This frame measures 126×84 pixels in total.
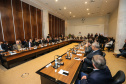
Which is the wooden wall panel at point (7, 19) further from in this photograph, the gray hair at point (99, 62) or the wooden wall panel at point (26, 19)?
the gray hair at point (99, 62)

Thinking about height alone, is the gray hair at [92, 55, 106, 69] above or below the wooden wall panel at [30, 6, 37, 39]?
below

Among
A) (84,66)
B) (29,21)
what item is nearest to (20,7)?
(29,21)

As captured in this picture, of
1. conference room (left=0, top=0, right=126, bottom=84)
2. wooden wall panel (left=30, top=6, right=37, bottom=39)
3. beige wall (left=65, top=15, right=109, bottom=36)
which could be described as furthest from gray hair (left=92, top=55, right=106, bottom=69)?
beige wall (left=65, top=15, right=109, bottom=36)

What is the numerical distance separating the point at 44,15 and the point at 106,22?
33.6 feet

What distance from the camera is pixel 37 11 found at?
7285mm

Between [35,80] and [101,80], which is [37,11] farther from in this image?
[101,80]

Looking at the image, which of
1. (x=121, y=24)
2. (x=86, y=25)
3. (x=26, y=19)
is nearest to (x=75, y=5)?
(x=121, y=24)

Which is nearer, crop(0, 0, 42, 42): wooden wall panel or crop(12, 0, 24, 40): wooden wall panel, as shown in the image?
crop(0, 0, 42, 42): wooden wall panel

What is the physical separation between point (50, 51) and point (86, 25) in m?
10.4

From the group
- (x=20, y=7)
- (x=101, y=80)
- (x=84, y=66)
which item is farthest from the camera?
(x=20, y=7)

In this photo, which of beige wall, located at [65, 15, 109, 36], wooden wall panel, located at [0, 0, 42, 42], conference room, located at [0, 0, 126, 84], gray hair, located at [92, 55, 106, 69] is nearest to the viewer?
gray hair, located at [92, 55, 106, 69]

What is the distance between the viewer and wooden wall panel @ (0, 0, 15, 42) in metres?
4.65

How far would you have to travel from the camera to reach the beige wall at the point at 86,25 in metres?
11.7

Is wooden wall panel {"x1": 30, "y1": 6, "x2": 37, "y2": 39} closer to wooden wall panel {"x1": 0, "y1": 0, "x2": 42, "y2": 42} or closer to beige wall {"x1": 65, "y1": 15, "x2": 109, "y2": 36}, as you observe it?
wooden wall panel {"x1": 0, "y1": 0, "x2": 42, "y2": 42}
